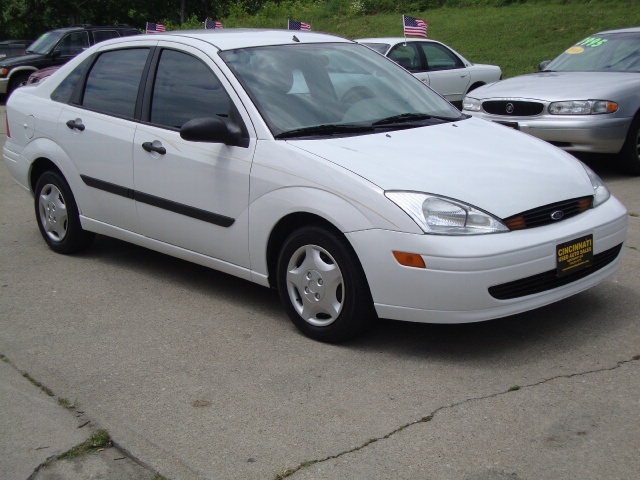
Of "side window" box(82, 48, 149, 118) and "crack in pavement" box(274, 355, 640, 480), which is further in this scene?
"side window" box(82, 48, 149, 118)

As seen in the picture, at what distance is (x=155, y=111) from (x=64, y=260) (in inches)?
62.7

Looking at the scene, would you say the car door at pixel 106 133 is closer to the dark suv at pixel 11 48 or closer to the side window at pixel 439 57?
the side window at pixel 439 57

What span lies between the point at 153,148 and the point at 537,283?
2551 millimetres

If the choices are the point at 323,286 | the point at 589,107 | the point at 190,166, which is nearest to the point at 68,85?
the point at 190,166

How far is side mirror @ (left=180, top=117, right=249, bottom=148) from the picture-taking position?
17.2 ft

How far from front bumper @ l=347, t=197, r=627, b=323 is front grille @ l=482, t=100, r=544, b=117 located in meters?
4.91

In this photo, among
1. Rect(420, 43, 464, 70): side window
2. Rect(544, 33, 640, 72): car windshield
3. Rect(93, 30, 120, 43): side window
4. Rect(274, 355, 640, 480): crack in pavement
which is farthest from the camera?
Rect(93, 30, 120, 43): side window

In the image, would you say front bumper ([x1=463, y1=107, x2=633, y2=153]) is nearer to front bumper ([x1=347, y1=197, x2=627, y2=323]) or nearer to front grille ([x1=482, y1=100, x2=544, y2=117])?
front grille ([x1=482, y1=100, x2=544, y2=117])

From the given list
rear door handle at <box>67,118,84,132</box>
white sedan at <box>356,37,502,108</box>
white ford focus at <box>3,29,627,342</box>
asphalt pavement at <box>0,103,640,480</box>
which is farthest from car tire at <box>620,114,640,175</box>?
rear door handle at <box>67,118,84,132</box>

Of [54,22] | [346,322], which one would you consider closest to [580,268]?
[346,322]

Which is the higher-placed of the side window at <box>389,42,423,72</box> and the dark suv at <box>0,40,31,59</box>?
the side window at <box>389,42,423,72</box>

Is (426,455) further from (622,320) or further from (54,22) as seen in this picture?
(54,22)

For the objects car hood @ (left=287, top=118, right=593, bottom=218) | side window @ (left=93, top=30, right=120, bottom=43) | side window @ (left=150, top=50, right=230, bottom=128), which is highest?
side window @ (left=150, top=50, right=230, bottom=128)

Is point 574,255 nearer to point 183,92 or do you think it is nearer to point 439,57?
point 183,92
